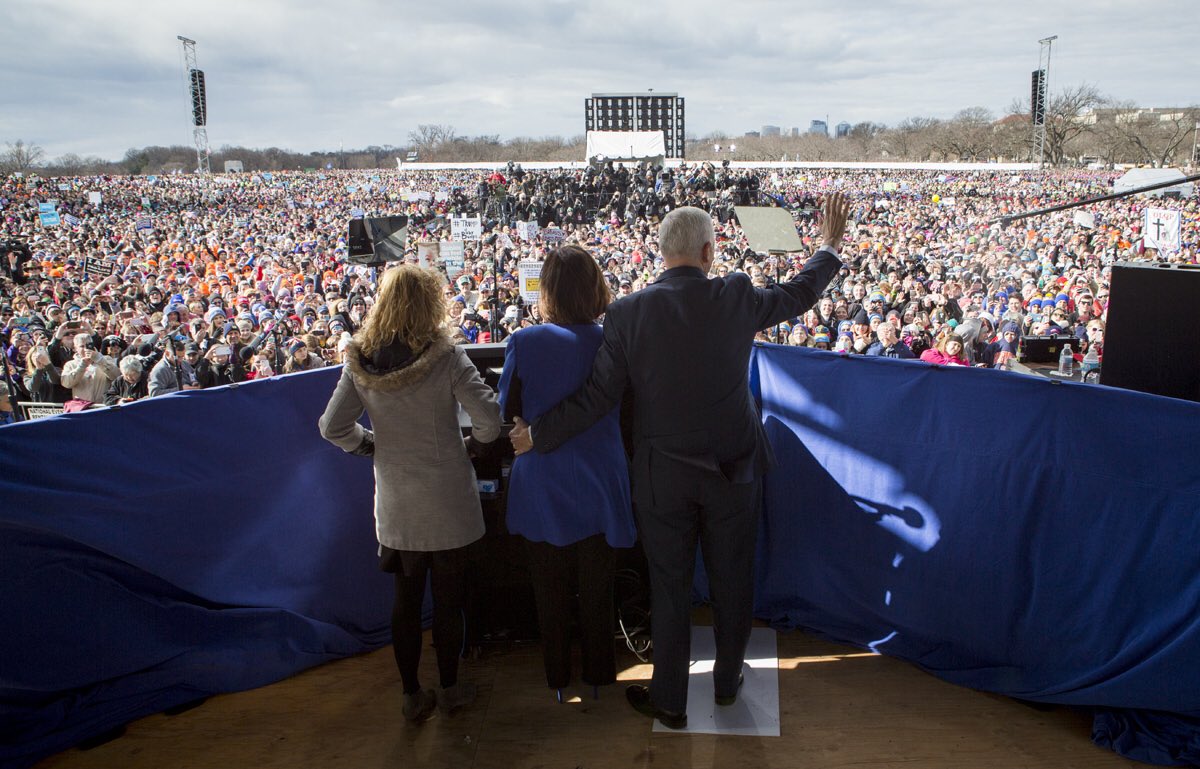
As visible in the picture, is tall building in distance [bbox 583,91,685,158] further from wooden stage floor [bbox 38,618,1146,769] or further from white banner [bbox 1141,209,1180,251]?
wooden stage floor [bbox 38,618,1146,769]

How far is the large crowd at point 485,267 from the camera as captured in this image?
21.3 feet

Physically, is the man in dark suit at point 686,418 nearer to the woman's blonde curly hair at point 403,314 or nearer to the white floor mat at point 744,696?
the white floor mat at point 744,696

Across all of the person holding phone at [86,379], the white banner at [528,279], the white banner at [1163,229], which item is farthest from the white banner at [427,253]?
the white banner at [1163,229]

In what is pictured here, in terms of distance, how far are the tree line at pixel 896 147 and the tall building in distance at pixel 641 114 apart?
7622mm

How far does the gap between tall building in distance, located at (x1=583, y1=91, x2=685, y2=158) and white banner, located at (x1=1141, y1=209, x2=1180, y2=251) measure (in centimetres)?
4211

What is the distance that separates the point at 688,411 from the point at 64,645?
1898mm

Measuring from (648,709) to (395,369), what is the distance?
50.8 inches

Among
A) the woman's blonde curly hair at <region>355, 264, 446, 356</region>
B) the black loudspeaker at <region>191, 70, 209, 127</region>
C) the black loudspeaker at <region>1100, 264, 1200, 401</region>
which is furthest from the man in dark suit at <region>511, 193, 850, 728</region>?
the black loudspeaker at <region>191, 70, 209, 127</region>

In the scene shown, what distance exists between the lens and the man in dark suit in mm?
2014

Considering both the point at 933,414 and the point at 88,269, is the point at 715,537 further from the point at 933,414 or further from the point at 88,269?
the point at 88,269

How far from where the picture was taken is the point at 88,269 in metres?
11.6

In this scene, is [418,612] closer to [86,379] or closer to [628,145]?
[86,379]

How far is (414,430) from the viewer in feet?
6.93

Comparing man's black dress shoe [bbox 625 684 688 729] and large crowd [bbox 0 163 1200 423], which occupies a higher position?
large crowd [bbox 0 163 1200 423]
